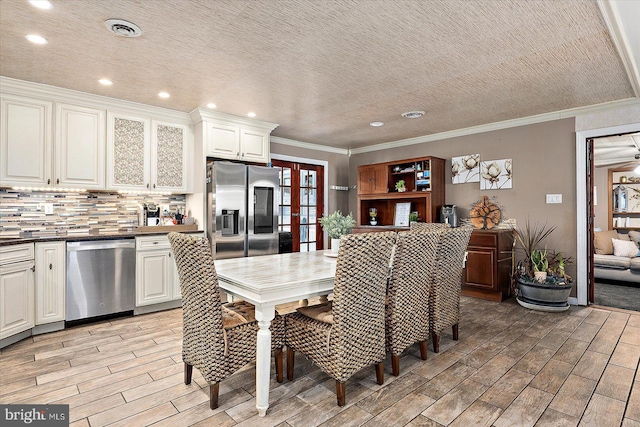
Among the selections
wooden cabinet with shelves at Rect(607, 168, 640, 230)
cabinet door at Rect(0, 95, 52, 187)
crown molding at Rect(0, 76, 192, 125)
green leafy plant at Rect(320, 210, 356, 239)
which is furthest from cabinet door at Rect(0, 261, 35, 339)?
wooden cabinet with shelves at Rect(607, 168, 640, 230)

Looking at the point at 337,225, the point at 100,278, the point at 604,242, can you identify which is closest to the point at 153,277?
the point at 100,278

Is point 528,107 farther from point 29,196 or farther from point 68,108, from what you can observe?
point 29,196

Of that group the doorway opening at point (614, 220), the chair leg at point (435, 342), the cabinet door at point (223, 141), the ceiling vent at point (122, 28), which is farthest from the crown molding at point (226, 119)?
the doorway opening at point (614, 220)

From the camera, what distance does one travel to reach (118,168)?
12.5 ft

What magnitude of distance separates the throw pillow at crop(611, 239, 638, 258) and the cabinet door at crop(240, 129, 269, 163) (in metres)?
5.80

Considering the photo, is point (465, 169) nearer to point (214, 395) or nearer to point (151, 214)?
point (151, 214)

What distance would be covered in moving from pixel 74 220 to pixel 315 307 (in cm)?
308

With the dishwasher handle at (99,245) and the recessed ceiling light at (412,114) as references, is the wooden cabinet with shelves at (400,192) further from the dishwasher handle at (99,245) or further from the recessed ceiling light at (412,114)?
the dishwasher handle at (99,245)

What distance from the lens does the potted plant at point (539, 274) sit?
3857mm

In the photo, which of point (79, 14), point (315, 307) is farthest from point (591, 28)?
point (79, 14)

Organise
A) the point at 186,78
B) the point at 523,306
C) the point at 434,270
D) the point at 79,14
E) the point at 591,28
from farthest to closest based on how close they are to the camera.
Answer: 1. the point at 523,306
2. the point at 186,78
3. the point at 434,270
4. the point at 591,28
5. the point at 79,14

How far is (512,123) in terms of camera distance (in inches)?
181

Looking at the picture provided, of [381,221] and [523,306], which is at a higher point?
[381,221]

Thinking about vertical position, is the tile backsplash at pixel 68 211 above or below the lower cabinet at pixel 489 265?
above
